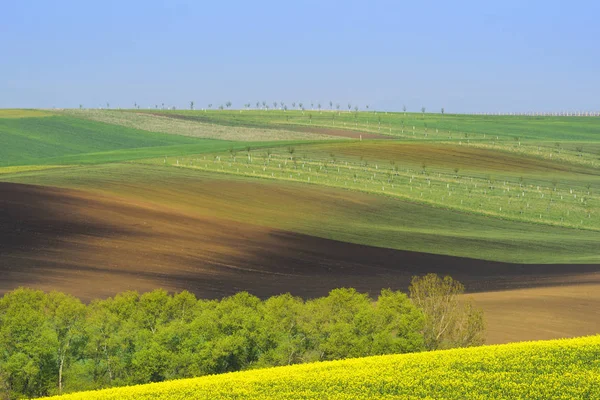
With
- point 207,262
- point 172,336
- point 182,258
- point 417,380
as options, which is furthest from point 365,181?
point 417,380

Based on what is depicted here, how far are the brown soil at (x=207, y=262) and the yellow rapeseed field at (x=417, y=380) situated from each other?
49.9 feet

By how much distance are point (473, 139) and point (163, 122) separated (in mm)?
57854

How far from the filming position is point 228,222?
262 ft

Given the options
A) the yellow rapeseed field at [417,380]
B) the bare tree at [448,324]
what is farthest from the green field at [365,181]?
the yellow rapeseed field at [417,380]

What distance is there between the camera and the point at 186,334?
4031cm

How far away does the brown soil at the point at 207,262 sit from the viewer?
56906mm

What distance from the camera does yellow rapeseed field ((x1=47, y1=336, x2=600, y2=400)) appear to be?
30.5 m

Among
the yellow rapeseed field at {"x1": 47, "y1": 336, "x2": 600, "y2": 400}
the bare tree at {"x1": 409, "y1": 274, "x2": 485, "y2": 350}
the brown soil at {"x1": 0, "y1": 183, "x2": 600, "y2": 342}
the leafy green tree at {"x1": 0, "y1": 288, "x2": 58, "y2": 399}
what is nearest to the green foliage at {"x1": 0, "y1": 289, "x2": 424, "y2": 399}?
the leafy green tree at {"x1": 0, "y1": 288, "x2": 58, "y2": 399}

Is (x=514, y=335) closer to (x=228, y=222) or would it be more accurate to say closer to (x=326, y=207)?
(x=228, y=222)

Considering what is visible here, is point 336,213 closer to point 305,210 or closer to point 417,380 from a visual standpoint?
point 305,210

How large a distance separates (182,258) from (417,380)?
3638 cm

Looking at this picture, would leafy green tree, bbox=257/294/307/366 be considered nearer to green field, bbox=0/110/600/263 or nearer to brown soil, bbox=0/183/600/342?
brown soil, bbox=0/183/600/342

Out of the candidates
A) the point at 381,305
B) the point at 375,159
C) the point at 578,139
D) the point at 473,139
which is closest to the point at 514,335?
the point at 381,305

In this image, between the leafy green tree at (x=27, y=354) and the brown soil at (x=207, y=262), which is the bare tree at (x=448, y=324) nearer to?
the brown soil at (x=207, y=262)
